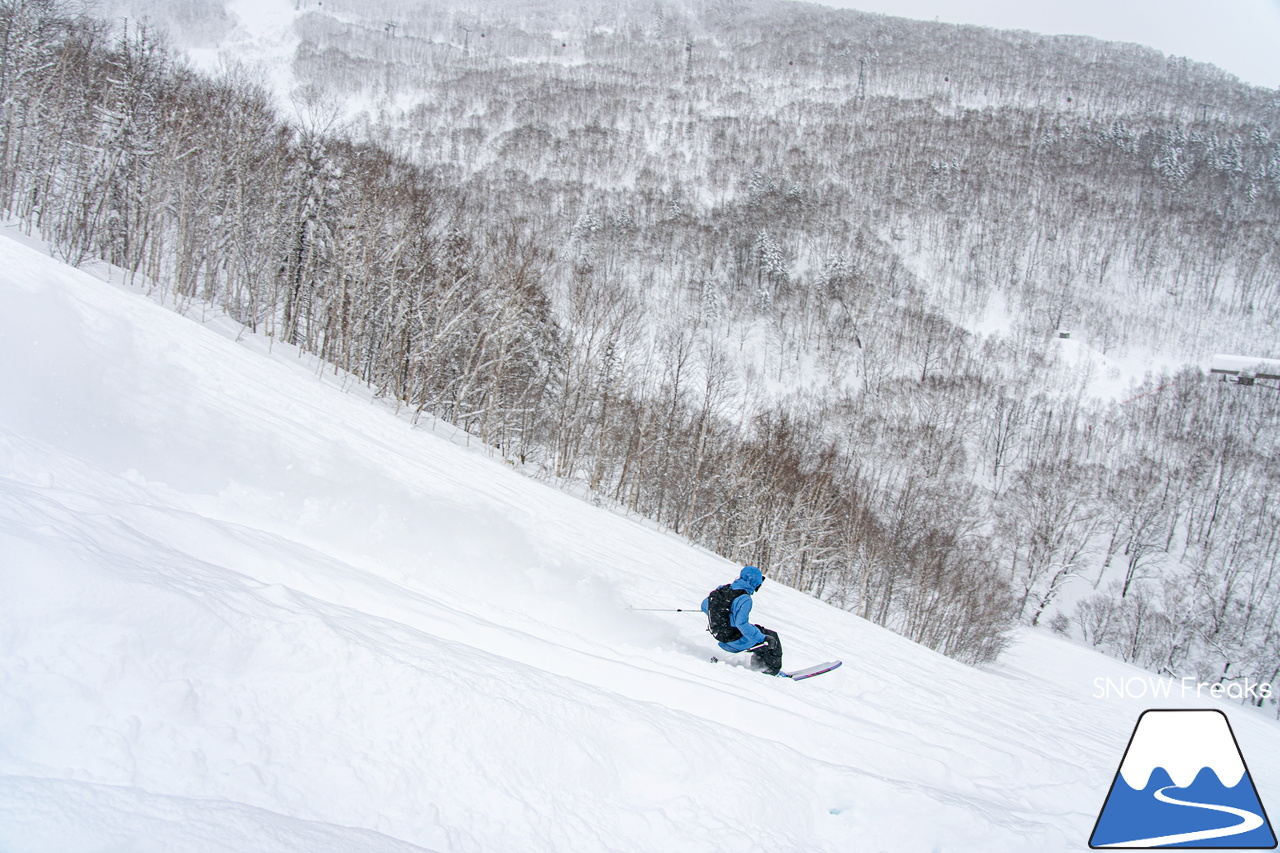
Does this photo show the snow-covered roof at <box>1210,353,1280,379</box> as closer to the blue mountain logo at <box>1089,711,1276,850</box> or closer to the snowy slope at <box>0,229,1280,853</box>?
the snowy slope at <box>0,229,1280,853</box>

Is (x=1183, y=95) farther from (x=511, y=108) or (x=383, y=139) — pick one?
(x=383, y=139)

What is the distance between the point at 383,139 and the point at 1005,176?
152 m

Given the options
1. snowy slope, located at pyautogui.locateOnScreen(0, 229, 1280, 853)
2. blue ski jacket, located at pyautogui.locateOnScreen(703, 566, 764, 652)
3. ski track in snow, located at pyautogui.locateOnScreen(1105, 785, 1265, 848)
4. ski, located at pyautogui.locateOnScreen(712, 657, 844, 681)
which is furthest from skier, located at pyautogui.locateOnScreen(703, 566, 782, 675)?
ski track in snow, located at pyautogui.locateOnScreen(1105, 785, 1265, 848)

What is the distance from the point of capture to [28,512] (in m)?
3.42

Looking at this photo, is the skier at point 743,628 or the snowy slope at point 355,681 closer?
the snowy slope at point 355,681

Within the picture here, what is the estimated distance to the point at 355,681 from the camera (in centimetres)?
330

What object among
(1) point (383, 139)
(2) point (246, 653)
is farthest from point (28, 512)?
(1) point (383, 139)

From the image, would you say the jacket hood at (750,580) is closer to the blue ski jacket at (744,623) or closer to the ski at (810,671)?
the blue ski jacket at (744,623)

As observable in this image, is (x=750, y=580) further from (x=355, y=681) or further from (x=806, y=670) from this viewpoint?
(x=355, y=681)

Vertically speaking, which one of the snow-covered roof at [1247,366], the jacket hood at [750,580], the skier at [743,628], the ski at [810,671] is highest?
the snow-covered roof at [1247,366]

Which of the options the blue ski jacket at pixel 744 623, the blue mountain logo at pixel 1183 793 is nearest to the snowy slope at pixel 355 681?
the blue ski jacket at pixel 744 623

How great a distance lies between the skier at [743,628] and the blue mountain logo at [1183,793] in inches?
129

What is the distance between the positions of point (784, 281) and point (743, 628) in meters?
112

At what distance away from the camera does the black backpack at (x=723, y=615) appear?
7207 millimetres
